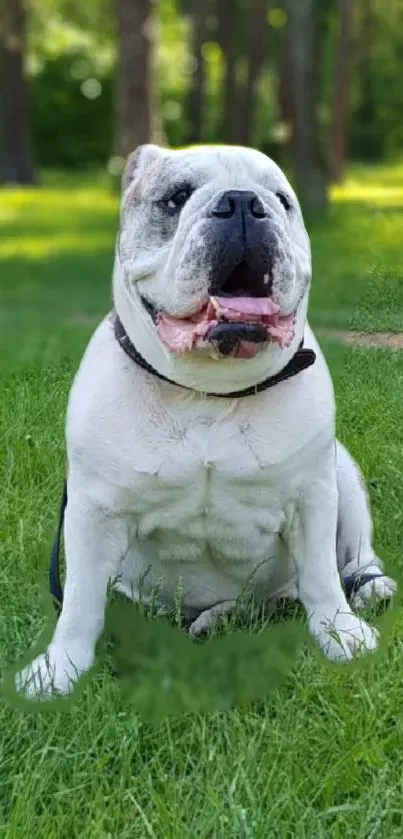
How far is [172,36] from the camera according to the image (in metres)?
30.1

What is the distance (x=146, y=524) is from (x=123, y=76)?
10877 mm

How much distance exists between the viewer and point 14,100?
706 inches

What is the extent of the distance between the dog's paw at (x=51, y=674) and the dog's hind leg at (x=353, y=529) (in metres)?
0.72

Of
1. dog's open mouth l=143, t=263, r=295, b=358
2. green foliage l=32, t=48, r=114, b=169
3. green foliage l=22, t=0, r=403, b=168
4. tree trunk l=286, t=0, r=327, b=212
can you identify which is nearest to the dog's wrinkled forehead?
dog's open mouth l=143, t=263, r=295, b=358

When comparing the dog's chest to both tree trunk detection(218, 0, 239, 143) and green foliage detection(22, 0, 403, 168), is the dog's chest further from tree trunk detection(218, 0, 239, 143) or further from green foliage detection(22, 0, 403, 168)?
green foliage detection(22, 0, 403, 168)

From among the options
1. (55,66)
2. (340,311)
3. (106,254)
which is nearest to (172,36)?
(55,66)

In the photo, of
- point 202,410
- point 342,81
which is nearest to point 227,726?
point 202,410

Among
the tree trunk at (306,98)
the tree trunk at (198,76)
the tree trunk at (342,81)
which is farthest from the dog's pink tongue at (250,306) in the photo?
the tree trunk at (198,76)

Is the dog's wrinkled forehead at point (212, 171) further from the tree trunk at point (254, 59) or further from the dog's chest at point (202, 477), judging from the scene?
the tree trunk at point (254, 59)

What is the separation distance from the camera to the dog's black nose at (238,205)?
210cm

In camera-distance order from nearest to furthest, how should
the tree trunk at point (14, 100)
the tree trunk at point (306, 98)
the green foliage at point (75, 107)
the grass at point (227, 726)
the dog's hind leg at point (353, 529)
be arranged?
the grass at point (227, 726) → the dog's hind leg at point (353, 529) → the tree trunk at point (306, 98) → the tree trunk at point (14, 100) → the green foliage at point (75, 107)

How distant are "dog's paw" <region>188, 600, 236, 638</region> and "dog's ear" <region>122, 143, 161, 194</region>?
3.06 feet

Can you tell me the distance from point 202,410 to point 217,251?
0.35 meters

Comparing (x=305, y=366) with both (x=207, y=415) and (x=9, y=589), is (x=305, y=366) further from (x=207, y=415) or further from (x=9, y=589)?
(x=9, y=589)
